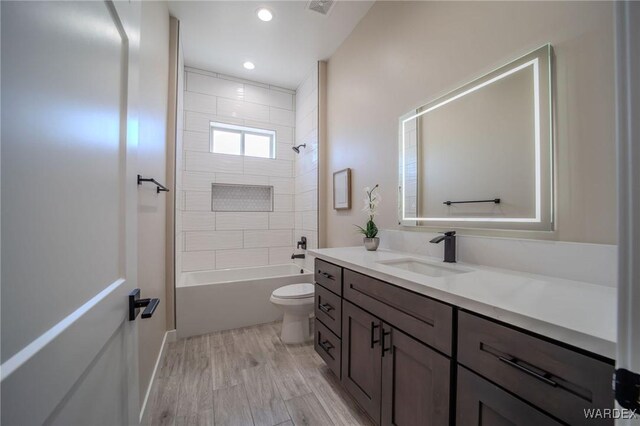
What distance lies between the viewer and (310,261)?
10.2 feet

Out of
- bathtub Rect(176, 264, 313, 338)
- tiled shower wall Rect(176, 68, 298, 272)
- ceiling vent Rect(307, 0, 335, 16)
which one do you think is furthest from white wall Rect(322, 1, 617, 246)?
tiled shower wall Rect(176, 68, 298, 272)

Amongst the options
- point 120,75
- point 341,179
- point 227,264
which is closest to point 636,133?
point 120,75

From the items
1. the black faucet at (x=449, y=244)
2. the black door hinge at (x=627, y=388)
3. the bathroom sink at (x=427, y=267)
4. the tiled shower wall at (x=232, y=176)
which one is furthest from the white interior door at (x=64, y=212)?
the tiled shower wall at (x=232, y=176)

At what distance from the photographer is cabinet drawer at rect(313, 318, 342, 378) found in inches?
62.1

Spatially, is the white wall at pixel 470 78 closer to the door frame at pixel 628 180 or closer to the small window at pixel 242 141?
the door frame at pixel 628 180

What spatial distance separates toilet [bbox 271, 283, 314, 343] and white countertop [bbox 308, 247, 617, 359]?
3.90 feet

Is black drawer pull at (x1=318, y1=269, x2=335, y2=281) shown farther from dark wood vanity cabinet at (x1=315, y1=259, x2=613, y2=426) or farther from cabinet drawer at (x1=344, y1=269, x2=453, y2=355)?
cabinet drawer at (x1=344, y1=269, x2=453, y2=355)

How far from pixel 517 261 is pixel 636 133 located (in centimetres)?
98

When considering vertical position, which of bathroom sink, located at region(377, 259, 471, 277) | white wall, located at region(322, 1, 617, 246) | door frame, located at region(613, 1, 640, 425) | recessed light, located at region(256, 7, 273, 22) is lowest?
bathroom sink, located at region(377, 259, 471, 277)

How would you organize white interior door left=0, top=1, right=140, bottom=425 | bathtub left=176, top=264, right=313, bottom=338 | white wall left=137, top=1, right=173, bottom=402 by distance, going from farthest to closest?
1. bathtub left=176, top=264, right=313, bottom=338
2. white wall left=137, top=1, right=173, bottom=402
3. white interior door left=0, top=1, right=140, bottom=425

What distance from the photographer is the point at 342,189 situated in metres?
2.53

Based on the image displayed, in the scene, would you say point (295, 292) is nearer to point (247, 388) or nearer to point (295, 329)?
point (295, 329)

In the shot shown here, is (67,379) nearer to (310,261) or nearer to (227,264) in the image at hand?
(310,261)

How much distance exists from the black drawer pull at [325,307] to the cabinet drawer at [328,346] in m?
0.12
